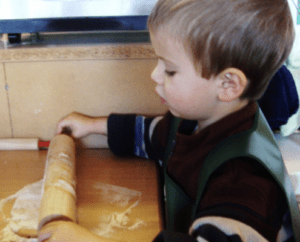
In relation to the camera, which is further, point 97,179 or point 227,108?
point 97,179

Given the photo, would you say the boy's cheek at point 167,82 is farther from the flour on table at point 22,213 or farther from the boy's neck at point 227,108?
the flour on table at point 22,213

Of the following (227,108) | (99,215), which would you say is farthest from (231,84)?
(99,215)

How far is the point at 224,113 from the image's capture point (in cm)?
62

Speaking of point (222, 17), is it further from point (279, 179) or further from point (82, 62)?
point (82, 62)

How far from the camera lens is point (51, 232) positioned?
502mm

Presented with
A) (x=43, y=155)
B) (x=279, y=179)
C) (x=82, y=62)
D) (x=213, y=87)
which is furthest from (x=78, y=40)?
(x=279, y=179)

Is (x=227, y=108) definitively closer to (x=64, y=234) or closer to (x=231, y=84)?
(x=231, y=84)

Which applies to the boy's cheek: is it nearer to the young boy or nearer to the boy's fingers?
the young boy

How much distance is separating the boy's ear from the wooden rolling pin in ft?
1.05

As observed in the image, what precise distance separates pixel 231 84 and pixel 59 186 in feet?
1.16

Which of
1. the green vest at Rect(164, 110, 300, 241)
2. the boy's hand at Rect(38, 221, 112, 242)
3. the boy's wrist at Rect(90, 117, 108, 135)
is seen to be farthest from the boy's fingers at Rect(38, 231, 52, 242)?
the boy's wrist at Rect(90, 117, 108, 135)

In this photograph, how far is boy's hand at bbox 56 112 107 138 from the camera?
81 cm

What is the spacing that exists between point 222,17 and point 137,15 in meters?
0.36

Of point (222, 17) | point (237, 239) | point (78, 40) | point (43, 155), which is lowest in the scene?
point (43, 155)
